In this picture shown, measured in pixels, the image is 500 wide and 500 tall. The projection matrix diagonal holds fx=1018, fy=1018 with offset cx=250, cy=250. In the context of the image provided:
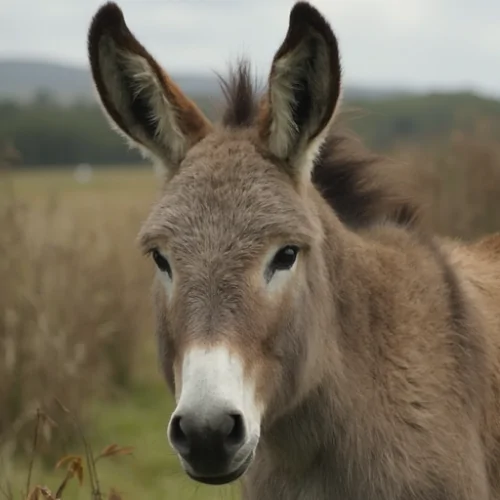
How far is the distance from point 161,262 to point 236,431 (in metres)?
0.80

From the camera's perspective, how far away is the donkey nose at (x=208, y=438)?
3139mm

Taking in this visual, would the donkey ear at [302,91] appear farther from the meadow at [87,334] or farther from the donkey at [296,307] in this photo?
the meadow at [87,334]

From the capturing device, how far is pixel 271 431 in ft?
13.2

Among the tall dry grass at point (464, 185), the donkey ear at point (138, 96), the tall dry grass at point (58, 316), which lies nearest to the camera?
the donkey ear at point (138, 96)

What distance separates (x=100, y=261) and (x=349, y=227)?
7.25 metres

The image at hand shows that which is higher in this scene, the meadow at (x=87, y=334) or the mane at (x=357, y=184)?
the mane at (x=357, y=184)

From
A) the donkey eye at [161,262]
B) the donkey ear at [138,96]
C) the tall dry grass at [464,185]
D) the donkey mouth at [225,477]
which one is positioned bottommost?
the tall dry grass at [464,185]

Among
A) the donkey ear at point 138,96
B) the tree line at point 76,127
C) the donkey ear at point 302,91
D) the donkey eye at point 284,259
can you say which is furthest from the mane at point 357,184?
the tree line at point 76,127

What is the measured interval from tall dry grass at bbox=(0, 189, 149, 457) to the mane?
15.0 ft

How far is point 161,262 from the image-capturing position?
12.3 ft

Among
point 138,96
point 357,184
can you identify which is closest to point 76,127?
point 357,184

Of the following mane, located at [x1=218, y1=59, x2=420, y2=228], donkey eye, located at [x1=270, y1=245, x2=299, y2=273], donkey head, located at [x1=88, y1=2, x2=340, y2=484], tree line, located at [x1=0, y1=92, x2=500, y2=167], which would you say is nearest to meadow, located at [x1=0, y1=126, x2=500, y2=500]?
mane, located at [x1=218, y1=59, x2=420, y2=228]

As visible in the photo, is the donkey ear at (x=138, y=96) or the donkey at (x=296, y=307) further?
the donkey ear at (x=138, y=96)

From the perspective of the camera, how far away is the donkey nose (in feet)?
10.3
